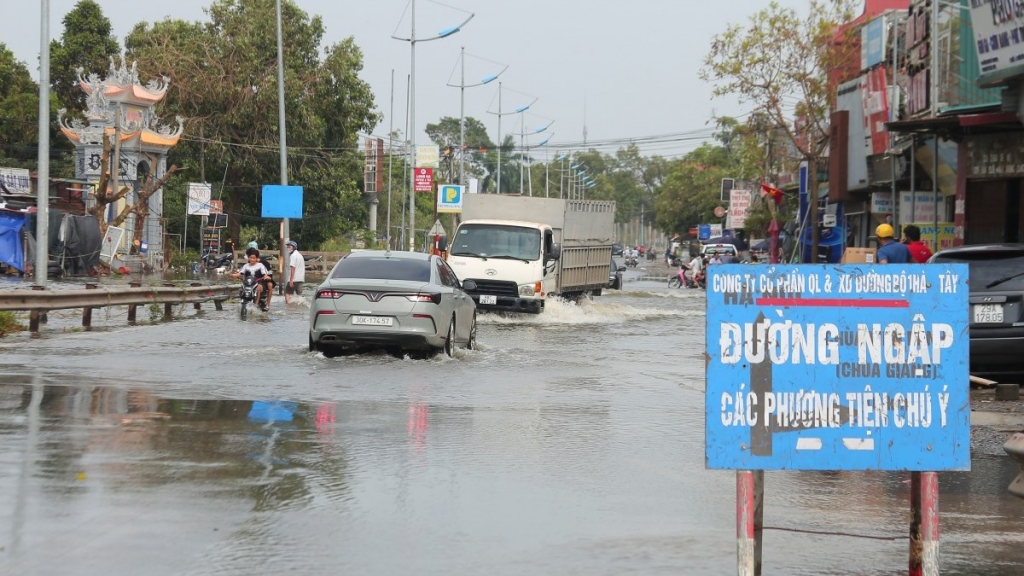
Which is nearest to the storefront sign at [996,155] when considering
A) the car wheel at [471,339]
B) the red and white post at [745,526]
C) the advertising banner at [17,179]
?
the car wheel at [471,339]

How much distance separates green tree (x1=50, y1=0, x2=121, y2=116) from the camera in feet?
251

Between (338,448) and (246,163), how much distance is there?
58.5m

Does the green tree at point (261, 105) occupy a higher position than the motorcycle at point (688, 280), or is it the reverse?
the green tree at point (261, 105)

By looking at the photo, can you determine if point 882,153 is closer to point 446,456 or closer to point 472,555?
point 446,456

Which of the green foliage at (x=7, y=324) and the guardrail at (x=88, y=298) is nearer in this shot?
the guardrail at (x=88, y=298)

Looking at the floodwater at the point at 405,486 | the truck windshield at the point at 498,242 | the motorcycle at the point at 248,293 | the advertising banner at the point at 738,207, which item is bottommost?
the floodwater at the point at 405,486

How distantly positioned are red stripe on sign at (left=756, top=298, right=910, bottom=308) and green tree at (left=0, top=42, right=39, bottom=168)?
7110 cm

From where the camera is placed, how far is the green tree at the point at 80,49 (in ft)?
251

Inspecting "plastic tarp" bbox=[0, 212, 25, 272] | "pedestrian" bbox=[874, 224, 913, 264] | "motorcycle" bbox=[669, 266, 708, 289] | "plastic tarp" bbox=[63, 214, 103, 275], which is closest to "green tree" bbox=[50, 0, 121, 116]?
"plastic tarp" bbox=[63, 214, 103, 275]

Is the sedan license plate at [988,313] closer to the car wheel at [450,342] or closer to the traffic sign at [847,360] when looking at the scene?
the car wheel at [450,342]

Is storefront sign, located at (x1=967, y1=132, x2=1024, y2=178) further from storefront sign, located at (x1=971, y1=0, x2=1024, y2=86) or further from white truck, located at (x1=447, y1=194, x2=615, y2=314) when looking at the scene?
white truck, located at (x1=447, y1=194, x2=615, y2=314)

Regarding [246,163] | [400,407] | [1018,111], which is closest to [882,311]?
[400,407]

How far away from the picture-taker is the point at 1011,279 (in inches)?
537

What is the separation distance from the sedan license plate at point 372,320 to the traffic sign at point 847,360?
11.0m
